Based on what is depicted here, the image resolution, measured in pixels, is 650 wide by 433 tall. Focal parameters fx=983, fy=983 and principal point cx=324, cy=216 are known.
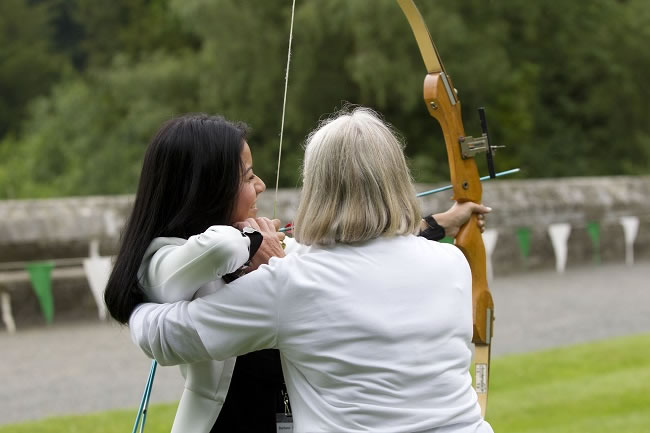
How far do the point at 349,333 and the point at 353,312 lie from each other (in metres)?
0.04

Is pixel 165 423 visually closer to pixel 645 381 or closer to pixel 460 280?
pixel 645 381

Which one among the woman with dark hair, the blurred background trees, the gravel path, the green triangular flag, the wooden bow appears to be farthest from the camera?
the blurred background trees

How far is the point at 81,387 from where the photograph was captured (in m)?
5.75

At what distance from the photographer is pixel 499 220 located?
890 centimetres

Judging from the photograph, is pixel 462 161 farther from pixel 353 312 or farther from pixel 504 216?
pixel 504 216

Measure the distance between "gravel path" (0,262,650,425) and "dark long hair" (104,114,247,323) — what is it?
3.33m

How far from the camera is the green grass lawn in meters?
4.36

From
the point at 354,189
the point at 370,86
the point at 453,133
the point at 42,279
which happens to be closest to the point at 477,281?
the point at 453,133

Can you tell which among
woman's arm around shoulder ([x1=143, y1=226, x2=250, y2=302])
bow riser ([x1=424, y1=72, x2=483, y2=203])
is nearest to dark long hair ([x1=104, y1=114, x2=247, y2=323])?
woman's arm around shoulder ([x1=143, y1=226, x2=250, y2=302])

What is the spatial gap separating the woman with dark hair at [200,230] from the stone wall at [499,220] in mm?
5144

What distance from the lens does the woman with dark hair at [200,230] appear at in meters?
2.04

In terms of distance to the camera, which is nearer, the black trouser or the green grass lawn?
the black trouser

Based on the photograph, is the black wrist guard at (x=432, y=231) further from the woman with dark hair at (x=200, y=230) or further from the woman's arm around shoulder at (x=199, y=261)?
the woman's arm around shoulder at (x=199, y=261)

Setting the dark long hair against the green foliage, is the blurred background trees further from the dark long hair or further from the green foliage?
the dark long hair
